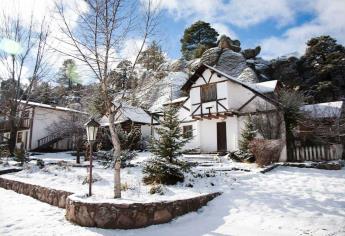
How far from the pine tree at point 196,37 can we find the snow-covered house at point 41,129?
25.4 meters

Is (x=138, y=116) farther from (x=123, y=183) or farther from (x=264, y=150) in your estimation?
(x=123, y=183)

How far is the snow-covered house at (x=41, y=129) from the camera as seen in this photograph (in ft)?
97.0

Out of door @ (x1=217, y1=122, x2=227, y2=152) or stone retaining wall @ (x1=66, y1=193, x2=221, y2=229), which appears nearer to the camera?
stone retaining wall @ (x1=66, y1=193, x2=221, y2=229)

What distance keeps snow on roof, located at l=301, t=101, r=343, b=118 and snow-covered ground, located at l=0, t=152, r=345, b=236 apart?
11.2m

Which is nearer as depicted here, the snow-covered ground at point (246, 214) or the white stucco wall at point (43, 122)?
the snow-covered ground at point (246, 214)

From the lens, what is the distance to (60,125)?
98.2 ft

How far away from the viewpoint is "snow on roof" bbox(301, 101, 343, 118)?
65.6 ft

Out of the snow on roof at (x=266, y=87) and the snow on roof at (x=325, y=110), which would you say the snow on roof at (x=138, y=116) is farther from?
the snow on roof at (x=325, y=110)

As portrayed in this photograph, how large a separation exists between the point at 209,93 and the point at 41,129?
65.3 feet

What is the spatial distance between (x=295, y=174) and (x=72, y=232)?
922cm

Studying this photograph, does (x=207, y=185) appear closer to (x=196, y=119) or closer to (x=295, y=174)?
(x=295, y=174)

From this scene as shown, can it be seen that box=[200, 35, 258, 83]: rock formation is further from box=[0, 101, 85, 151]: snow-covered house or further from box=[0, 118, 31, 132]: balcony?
box=[0, 118, 31, 132]: balcony

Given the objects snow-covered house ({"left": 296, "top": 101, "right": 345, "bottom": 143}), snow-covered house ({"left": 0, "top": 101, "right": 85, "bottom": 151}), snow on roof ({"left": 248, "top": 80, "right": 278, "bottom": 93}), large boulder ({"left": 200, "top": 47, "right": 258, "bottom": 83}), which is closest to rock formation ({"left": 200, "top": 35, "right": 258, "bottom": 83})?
large boulder ({"left": 200, "top": 47, "right": 258, "bottom": 83})

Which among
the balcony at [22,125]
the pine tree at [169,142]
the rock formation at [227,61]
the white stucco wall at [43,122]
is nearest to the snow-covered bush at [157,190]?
the pine tree at [169,142]
